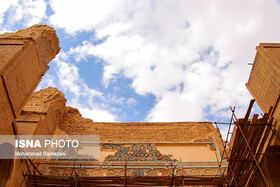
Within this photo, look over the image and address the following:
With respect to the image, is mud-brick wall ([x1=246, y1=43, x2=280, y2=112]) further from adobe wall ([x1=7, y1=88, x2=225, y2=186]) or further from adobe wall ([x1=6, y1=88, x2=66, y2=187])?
adobe wall ([x1=6, y1=88, x2=66, y2=187])

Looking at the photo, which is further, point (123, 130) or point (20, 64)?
point (123, 130)

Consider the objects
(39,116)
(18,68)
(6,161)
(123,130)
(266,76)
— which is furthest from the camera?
(123,130)

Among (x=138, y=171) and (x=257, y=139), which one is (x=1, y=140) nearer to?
(x=138, y=171)

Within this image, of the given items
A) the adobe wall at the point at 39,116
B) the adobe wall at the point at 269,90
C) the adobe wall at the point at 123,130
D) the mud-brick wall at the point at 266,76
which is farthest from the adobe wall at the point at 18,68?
the mud-brick wall at the point at 266,76

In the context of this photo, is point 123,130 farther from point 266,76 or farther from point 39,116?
point 266,76

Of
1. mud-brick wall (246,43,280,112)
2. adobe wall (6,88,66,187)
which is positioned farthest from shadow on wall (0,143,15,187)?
mud-brick wall (246,43,280,112)

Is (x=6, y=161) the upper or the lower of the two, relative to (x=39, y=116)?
lower

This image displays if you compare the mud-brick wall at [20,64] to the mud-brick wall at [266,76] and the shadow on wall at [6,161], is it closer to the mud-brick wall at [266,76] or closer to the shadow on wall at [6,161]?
the shadow on wall at [6,161]

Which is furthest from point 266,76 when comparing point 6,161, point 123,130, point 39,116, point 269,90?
point 6,161

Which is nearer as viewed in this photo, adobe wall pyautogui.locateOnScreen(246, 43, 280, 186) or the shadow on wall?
adobe wall pyautogui.locateOnScreen(246, 43, 280, 186)

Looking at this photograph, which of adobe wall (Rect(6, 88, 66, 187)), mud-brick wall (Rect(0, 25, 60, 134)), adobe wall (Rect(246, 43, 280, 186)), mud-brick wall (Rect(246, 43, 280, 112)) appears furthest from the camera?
adobe wall (Rect(6, 88, 66, 187))

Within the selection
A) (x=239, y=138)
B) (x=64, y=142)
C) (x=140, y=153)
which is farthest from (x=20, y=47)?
(x=239, y=138)

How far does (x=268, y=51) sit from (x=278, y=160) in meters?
2.67

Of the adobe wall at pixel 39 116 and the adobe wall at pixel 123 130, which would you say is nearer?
the adobe wall at pixel 39 116
